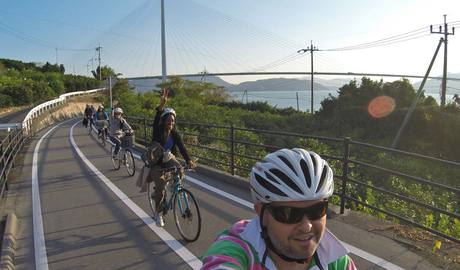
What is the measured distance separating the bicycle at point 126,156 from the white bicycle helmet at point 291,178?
905cm

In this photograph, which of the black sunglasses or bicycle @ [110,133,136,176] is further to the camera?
bicycle @ [110,133,136,176]

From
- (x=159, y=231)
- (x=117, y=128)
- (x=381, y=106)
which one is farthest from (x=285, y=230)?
(x=381, y=106)

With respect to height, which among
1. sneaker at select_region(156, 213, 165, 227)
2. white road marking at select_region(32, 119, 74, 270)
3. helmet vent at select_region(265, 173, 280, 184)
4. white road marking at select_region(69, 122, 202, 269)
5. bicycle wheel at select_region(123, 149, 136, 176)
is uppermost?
helmet vent at select_region(265, 173, 280, 184)

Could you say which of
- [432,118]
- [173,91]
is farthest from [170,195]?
[173,91]

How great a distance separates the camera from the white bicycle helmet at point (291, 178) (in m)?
1.84

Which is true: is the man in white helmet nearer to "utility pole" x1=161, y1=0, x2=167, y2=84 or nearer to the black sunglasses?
the black sunglasses

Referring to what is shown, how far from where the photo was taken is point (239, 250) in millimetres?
1772

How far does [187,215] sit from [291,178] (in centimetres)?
Answer: 412

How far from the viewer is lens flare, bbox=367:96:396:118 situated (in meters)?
33.5

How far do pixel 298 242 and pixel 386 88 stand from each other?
3696 cm

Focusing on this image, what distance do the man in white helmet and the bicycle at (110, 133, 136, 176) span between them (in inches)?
359

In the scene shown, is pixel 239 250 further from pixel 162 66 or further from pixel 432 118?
pixel 162 66

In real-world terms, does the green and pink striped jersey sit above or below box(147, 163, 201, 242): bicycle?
above

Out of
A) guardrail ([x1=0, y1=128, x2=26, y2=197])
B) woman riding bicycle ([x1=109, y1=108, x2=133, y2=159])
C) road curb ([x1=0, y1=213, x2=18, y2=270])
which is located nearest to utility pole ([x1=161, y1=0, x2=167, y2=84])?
guardrail ([x1=0, y1=128, x2=26, y2=197])
